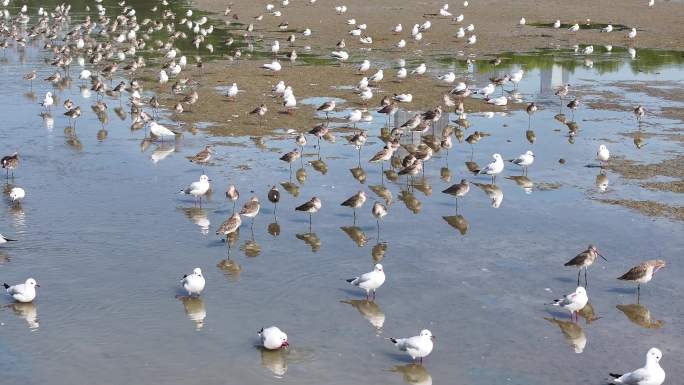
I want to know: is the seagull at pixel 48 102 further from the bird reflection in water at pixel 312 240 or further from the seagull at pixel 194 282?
the seagull at pixel 194 282

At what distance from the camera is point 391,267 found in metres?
17.9

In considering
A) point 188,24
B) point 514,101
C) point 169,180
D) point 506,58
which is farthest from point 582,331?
point 188,24

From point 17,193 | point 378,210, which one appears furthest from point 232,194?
point 17,193

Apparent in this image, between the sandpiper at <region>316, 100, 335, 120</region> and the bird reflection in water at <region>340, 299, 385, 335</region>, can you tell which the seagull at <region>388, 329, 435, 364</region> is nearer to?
the bird reflection in water at <region>340, 299, 385, 335</region>

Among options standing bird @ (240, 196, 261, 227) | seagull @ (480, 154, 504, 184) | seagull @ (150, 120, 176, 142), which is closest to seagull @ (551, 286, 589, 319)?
standing bird @ (240, 196, 261, 227)

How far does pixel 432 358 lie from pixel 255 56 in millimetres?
34371

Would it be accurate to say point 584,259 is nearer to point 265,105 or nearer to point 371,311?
point 371,311

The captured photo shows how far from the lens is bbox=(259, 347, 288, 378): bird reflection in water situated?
13.8 m

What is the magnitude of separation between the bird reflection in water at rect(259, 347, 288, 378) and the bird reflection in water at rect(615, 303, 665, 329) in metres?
5.72

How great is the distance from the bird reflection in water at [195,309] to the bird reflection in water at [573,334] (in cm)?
555

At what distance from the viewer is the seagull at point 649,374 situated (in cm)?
1289

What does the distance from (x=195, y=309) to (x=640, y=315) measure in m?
7.29

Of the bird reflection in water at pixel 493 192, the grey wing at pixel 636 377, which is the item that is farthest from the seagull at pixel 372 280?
the bird reflection in water at pixel 493 192

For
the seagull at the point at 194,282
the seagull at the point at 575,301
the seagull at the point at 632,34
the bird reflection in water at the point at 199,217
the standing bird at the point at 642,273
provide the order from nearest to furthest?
the seagull at the point at 575,301 → the seagull at the point at 194,282 → the standing bird at the point at 642,273 → the bird reflection in water at the point at 199,217 → the seagull at the point at 632,34
